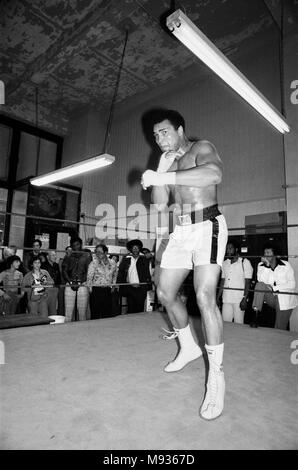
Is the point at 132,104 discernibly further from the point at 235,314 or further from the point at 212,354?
the point at 212,354

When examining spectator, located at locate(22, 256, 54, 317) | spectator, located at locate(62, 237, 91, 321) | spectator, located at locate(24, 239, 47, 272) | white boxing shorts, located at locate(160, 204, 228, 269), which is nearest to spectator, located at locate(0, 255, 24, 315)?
spectator, located at locate(22, 256, 54, 317)

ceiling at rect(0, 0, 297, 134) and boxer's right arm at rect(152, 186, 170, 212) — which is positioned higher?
ceiling at rect(0, 0, 297, 134)

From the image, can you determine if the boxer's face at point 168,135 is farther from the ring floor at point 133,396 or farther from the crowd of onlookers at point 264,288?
the crowd of onlookers at point 264,288

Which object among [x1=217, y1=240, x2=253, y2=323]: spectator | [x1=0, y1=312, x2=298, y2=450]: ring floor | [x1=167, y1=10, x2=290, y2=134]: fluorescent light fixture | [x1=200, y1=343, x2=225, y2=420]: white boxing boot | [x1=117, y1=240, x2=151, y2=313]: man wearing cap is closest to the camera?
[x1=0, y1=312, x2=298, y2=450]: ring floor

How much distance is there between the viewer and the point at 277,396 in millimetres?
1181

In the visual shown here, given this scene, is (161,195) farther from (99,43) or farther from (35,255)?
(99,43)

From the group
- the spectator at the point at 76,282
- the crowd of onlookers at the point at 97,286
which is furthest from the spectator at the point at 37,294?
the spectator at the point at 76,282

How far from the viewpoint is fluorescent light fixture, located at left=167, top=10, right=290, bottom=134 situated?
1780 millimetres

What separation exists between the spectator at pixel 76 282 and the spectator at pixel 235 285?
178 cm

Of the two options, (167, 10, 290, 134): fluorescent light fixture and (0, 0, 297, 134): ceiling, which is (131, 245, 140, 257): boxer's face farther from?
(0, 0, 297, 134): ceiling

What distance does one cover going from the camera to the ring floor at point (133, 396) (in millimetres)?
860

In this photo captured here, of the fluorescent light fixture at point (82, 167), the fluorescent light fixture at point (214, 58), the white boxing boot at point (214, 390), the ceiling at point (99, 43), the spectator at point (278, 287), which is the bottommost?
the white boxing boot at point (214, 390)

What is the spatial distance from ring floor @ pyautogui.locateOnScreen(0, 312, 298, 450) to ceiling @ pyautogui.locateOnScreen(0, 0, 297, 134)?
405cm
